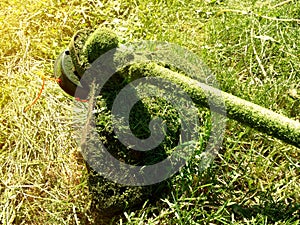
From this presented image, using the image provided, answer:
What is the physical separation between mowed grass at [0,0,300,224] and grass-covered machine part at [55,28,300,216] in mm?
128

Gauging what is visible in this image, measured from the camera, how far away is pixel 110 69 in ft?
8.59

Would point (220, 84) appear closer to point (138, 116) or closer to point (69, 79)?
point (138, 116)

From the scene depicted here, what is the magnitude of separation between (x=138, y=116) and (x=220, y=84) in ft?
2.34

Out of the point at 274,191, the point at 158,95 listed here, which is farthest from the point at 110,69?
the point at 274,191

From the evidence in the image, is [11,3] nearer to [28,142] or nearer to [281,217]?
[28,142]

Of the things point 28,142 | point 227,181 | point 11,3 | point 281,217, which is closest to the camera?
point 281,217

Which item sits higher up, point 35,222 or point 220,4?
point 220,4

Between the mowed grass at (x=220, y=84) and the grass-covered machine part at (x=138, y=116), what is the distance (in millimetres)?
128

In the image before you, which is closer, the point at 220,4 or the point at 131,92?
the point at 131,92

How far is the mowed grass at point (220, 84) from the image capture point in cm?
259

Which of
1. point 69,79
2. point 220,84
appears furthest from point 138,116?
point 220,84

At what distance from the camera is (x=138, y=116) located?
270 cm

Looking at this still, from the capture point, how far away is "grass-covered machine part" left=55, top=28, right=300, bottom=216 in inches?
98.7

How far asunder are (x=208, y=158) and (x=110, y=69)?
0.83m
